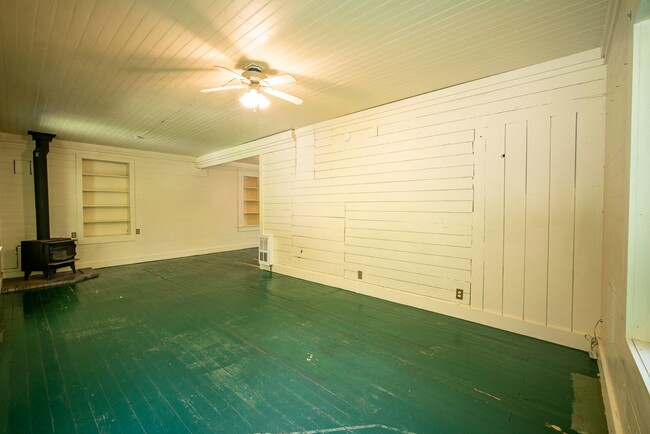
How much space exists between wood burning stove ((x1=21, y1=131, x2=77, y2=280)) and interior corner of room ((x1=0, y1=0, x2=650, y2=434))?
94 mm

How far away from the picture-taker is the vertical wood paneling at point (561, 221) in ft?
8.42

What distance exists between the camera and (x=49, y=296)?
13.6ft

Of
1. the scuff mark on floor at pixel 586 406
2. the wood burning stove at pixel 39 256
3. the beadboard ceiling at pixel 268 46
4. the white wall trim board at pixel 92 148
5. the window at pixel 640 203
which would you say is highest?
the beadboard ceiling at pixel 268 46

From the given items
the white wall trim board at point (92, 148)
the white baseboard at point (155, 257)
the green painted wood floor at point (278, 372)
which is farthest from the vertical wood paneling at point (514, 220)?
the white wall trim board at point (92, 148)

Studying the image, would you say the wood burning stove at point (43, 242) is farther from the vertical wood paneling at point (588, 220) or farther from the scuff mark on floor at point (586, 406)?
the vertical wood paneling at point (588, 220)

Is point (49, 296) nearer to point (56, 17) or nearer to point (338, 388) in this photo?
point (56, 17)

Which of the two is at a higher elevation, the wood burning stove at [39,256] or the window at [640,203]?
the window at [640,203]

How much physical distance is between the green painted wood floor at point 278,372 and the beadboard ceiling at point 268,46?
2.69 meters

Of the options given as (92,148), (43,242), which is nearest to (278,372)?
(43,242)

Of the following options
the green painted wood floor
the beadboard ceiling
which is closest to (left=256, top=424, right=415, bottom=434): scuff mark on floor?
the green painted wood floor

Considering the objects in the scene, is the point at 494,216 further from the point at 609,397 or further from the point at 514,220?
the point at 609,397

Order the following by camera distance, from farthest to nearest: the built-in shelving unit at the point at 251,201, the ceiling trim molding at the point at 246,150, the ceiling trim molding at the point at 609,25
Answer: the built-in shelving unit at the point at 251,201
the ceiling trim molding at the point at 246,150
the ceiling trim molding at the point at 609,25

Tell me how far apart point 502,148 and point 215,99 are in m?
3.49

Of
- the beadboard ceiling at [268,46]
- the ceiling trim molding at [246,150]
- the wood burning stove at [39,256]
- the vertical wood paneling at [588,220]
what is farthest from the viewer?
the ceiling trim molding at [246,150]
